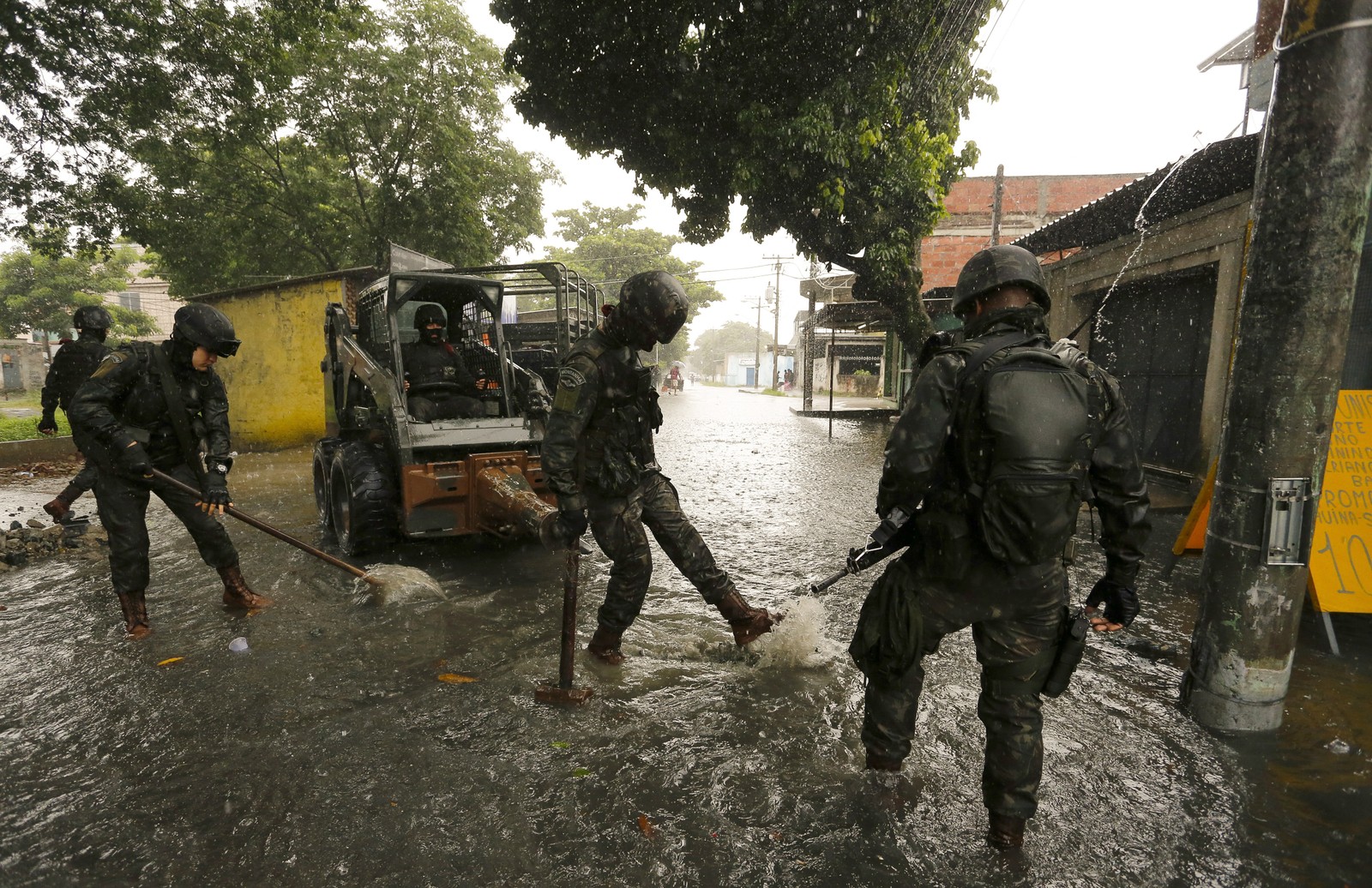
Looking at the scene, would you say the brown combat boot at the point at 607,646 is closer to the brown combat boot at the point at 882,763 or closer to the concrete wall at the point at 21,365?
the brown combat boot at the point at 882,763

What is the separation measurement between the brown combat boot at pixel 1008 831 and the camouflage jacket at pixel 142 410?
4298mm

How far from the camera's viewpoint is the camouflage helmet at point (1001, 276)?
204cm

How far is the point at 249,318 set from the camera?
36.8 feet

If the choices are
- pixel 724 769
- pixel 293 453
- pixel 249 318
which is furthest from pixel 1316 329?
pixel 249 318

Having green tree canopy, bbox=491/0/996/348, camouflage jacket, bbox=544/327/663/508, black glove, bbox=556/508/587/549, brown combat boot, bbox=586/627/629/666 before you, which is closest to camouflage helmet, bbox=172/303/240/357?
camouflage jacket, bbox=544/327/663/508

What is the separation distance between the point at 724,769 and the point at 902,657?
0.87 m

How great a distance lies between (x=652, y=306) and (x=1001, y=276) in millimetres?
1569

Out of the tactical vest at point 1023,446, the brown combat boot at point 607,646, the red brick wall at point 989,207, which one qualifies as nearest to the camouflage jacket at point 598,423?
the brown combat boot at point 607,646

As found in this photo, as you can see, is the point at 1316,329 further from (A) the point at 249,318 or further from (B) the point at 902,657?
(A) the point at 249,318

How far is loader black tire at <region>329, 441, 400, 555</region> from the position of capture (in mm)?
4824

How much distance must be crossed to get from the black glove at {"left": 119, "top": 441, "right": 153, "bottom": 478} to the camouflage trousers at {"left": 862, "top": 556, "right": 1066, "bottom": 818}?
4.01 meters

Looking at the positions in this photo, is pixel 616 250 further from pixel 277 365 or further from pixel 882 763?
pixel 882 763

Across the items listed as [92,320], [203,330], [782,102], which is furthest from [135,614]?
[782,102]

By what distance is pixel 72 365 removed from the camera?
6.08 metres
